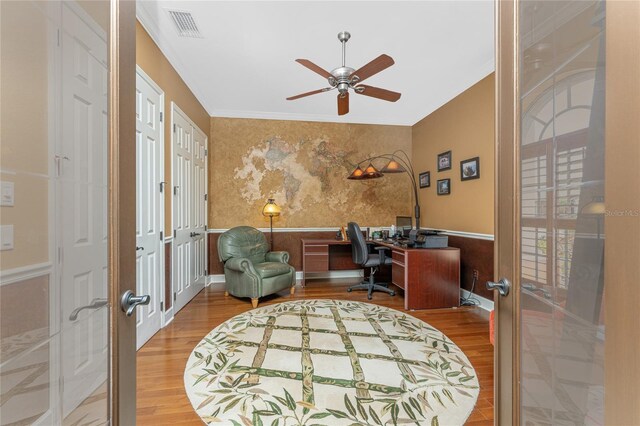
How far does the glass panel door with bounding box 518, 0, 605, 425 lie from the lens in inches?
26.4

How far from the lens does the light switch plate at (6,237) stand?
1.83ft

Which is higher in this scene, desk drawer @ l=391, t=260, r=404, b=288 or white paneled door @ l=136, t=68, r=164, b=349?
white paneled door @ l=136, t=68, r=164, b=349

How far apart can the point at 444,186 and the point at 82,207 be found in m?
4.40

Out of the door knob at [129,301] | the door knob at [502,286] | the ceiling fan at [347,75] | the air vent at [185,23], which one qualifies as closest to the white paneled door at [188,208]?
the air vent at [185,23]

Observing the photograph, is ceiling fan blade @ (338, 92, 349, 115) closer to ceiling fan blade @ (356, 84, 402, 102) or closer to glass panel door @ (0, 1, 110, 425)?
ceiling fan blade @ (356, 84, 402, 102)

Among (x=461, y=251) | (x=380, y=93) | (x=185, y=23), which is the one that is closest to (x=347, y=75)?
(x=380, y=93)

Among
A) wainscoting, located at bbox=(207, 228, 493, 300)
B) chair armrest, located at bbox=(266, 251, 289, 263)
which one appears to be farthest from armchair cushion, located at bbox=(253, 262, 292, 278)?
wainscoting, located at bbox=(207, 228, 493, 300)

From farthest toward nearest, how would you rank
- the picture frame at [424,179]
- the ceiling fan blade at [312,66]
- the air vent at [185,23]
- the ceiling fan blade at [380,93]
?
the picture frame at [424,179] → the ceiling fan blade at [380,93] → the air vent at [185,23] → the ceiling fan blade at [312,66]

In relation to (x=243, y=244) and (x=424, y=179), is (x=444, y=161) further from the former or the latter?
(x=243, y=244)

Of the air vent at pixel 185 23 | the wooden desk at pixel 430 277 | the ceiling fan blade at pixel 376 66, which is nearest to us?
the ceiling fan blade at pixel 376 66

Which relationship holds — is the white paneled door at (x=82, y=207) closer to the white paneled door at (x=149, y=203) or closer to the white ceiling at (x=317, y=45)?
the white paneled door at (x=149, y=203)

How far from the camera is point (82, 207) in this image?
745 mm

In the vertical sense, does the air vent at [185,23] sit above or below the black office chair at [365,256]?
above

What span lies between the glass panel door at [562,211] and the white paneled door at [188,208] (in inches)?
134
